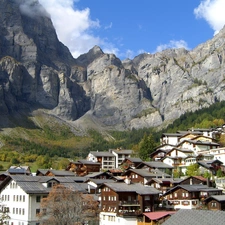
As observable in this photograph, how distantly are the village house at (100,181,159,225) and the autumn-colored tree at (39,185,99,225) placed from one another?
5775mm

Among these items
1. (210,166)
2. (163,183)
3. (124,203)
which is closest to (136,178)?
(163,183)

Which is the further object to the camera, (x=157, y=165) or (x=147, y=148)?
(x=147, y=148)

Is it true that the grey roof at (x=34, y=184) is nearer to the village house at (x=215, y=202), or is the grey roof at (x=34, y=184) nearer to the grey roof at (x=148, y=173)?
the grey roof at (x=148, y=173)

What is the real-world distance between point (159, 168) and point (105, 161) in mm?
46039

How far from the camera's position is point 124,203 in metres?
67.6

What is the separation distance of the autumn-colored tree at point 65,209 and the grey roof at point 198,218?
64.2 feet

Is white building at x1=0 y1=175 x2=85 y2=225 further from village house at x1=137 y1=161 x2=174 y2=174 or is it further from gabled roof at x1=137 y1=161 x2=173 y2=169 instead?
gabled roof at x1=137 y1=161 x2=173 y2=169

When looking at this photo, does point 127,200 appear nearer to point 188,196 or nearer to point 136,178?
point 188,196

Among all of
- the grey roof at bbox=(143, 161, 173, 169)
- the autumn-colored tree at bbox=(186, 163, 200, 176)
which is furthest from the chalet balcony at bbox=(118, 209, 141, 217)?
the grey roof at bbox=(143, 161, 173, 169)

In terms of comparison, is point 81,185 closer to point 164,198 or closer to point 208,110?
point 164,198

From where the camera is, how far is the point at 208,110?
188 m

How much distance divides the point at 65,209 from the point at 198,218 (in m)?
24.5

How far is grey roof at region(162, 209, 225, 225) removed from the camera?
37.2 m

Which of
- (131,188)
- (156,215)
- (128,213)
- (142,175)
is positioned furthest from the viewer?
(142,175)
